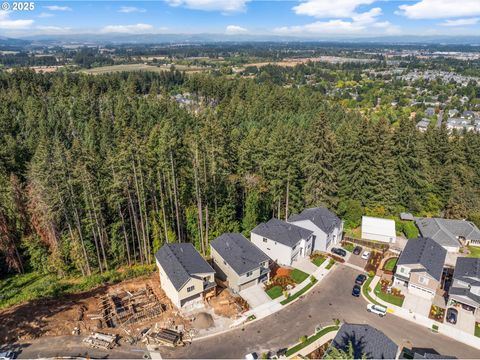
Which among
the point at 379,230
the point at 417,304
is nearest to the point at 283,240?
the point at 417,304

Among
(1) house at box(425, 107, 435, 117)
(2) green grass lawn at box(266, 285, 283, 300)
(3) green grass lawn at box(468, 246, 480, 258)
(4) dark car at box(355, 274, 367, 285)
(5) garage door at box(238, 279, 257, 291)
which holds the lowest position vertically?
(3) green grass lawn at box(468, 246, 480, 258)

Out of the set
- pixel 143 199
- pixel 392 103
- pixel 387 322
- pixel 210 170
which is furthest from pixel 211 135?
pixel 392 103

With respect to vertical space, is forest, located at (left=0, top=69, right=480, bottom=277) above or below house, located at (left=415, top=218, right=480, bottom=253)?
above

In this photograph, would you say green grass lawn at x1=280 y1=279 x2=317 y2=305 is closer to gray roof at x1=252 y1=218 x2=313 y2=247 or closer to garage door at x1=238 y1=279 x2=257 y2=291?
garage door at x1=238 y1=279 x2=257 y2=291

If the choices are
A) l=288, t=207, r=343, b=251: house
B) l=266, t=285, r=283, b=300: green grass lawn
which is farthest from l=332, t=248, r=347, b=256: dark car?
l=266, t=285, r=283, b=300: green grass lawn

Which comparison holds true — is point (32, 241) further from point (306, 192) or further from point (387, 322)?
point (387, 322)

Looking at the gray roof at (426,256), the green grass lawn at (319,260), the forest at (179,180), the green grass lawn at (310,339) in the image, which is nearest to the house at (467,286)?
the gray roof at (426,256)

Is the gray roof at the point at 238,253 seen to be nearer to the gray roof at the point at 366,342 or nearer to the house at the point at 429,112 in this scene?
the gray roof at the point at 366,342
